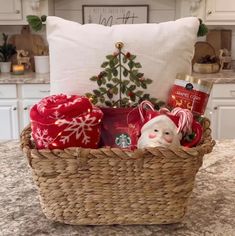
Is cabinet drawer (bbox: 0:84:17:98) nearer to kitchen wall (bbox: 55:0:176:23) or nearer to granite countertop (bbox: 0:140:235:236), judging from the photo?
kitchen wall (bbox: 55:0:176:23)

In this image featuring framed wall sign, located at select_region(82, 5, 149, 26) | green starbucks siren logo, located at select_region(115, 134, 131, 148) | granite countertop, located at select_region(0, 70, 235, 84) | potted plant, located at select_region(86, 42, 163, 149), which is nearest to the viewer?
green starbucks siren logo, located at select_region(115, 134, 131, 148)

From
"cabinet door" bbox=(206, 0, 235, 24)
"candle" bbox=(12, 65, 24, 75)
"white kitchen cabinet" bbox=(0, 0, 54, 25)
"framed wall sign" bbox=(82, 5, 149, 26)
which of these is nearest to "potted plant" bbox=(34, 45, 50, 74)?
"candle" bbox=(12, 65, 24, 75)

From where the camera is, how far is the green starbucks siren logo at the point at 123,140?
36.0 inches

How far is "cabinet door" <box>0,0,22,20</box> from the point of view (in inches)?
131

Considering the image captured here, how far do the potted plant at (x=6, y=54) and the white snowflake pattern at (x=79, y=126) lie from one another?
285 centimetres

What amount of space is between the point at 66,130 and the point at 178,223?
1.05ft

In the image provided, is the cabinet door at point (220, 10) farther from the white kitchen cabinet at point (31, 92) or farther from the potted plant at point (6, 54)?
the potted plant at point (6, 54)

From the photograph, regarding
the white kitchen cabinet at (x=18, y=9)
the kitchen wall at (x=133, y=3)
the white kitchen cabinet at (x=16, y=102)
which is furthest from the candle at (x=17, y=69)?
the kitchen wall at (x=133, y=3)

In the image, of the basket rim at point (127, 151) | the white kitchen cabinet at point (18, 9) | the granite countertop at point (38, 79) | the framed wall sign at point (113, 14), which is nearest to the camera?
the basket rim at point (127, 151)

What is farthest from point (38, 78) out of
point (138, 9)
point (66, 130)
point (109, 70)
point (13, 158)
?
point (66, 130)

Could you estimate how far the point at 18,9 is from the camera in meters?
3.34

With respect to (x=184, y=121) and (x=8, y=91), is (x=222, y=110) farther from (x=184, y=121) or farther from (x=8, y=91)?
(x=184, y=121)

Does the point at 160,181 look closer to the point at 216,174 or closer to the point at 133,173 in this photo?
the point at 133,173

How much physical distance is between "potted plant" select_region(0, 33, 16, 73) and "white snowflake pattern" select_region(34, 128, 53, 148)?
2844 mm
